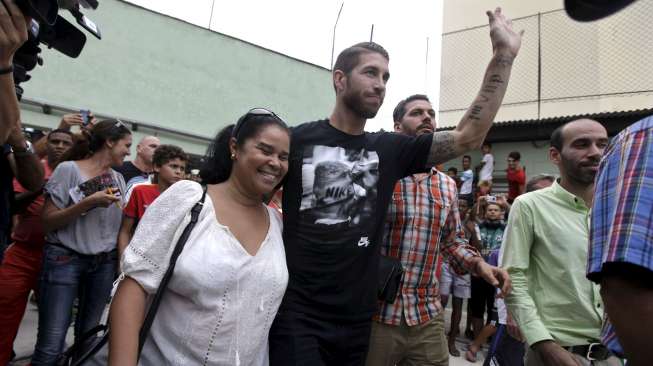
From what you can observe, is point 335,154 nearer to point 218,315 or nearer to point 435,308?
point 218,315

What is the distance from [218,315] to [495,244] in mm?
5405

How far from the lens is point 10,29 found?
119cm

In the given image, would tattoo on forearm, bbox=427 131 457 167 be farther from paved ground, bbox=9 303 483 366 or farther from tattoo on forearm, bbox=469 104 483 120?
paved ground, bbox=9 303 483 366

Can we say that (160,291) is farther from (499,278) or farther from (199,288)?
(499,278)

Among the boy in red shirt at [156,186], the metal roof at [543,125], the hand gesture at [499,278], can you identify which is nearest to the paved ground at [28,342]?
the boy in red shirt at [156,186]

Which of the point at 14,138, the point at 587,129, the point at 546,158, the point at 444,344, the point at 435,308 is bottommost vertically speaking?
the point at 444,344

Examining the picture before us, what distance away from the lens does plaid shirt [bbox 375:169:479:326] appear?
8.96 ft

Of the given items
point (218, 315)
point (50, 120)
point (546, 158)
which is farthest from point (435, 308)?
point (50, 120)

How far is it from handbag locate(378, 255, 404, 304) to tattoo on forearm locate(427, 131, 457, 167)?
60 cm

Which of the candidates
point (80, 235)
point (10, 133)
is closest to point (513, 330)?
point (10, 133)

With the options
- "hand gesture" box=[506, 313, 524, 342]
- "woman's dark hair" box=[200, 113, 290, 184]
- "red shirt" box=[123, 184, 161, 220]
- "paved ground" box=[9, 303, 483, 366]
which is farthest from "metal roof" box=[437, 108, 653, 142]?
"woman's dark hair" box=[200, 113, 290, 184]

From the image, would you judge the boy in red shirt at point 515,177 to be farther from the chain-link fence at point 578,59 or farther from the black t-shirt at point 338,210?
the black t-shirt at point 338,210

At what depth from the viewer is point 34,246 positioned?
10.5 ft

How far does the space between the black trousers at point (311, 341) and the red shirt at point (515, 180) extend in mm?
8151
